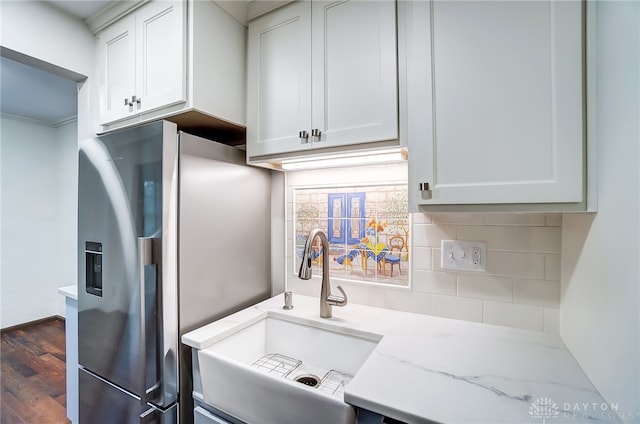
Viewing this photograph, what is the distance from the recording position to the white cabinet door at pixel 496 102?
786 millimetres

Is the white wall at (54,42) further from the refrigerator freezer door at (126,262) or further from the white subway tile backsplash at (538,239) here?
the white subway tile backsplash at (538,239)

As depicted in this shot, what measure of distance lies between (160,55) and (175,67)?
0.44 ft

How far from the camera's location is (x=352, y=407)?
30.1 inches

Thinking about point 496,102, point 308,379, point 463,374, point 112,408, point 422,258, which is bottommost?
point 112,408

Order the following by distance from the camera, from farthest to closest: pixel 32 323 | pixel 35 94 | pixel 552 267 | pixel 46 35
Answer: pixel 32 323 < pixel 35 94 < pixel 46 35 < pixel 552 267

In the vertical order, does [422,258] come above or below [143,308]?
above

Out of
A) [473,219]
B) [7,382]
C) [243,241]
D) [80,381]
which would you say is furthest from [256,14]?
[7,382]

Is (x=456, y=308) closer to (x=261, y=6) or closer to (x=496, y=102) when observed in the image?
(x=496, y=102)

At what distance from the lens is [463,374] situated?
0.83 meters

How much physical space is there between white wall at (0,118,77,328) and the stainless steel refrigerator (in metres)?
2.74

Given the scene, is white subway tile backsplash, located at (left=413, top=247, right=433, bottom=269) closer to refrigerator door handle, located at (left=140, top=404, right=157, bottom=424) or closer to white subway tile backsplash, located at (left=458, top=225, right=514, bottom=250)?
white subway tile backsplash, located at (left=458, top=225, right=514, bottom=250)

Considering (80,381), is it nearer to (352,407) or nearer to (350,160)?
(352,407)

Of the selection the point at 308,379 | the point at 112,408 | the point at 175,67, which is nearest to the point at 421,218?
the point at 308,379

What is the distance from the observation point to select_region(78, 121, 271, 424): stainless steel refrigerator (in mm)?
1121
